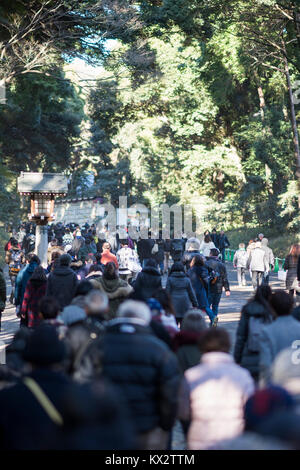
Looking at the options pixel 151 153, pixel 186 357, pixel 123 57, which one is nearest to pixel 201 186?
pixel 151 153

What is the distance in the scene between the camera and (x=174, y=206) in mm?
50250

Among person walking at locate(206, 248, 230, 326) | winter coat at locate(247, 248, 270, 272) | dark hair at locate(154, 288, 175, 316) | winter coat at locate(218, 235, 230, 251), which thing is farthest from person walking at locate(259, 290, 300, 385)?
winter coat at locate(218, 235, 230, 251)

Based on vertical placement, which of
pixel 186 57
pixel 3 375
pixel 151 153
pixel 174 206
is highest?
pixel 186 57

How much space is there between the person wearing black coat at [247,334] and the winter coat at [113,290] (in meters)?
2.70

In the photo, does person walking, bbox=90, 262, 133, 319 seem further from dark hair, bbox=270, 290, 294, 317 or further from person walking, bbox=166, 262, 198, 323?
dark hair, bbox=270, 290, 294, 317

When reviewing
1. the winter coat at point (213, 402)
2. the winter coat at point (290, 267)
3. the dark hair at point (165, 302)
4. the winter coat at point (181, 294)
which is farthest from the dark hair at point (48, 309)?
the winter coat at point (290, 267)

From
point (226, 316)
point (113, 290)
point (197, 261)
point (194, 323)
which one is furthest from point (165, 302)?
point (226, 316)

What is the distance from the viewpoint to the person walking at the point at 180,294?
38.0ft

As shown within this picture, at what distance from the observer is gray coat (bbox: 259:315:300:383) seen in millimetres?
6418

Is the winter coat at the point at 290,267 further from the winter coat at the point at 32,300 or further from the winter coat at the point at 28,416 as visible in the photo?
the winter coat at the point at 28,416

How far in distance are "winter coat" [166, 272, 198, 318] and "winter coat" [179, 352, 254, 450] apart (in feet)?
20.4
